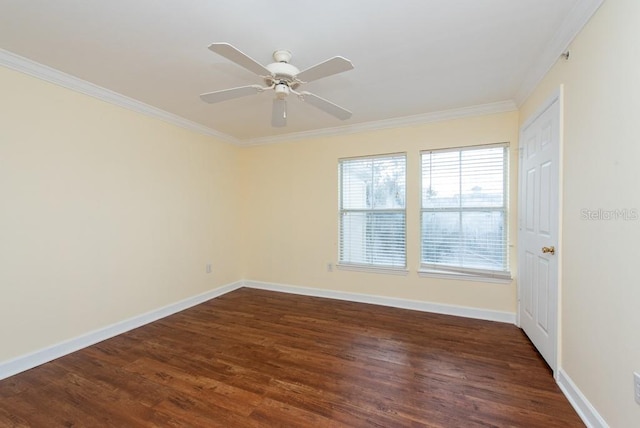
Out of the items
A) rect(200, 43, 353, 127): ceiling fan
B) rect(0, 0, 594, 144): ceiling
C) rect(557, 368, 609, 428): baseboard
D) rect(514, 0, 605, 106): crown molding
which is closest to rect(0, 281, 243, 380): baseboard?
rect(0, 0, 594, 144): ceiling

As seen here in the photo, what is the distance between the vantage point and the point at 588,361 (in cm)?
167

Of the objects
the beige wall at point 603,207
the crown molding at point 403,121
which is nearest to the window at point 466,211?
the crown molding at point 403,121

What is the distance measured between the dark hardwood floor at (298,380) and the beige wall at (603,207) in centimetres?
41

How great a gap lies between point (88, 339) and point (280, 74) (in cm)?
295

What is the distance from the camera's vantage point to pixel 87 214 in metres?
2.66

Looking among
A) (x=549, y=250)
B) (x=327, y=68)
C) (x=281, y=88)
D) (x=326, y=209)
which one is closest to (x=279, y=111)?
(x=281, y=88)

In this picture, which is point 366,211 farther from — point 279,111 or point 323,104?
point 279,111

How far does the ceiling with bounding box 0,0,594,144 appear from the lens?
65.9 inches

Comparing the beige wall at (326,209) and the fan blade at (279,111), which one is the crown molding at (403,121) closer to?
the beige wall at (326,209)

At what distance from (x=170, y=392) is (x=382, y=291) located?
2.62m

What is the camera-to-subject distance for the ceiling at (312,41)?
1.67 meters

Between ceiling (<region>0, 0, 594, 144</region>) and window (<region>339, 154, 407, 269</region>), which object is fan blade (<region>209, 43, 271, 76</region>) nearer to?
ceiling (<region>0, 0, 594, 144</region>)

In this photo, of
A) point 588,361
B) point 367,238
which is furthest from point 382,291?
point 588,361

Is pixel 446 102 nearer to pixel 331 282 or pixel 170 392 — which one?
pixel 331 282
